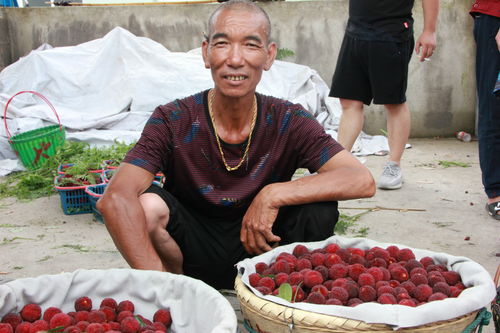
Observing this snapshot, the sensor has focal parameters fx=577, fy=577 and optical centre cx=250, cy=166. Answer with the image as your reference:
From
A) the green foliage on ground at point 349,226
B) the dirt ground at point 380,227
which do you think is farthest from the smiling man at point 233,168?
the green foliage on ground at point 349,226

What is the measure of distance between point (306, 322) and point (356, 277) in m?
0.36

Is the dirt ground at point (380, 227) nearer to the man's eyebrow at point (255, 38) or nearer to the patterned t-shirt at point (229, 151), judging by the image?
the patterned t-shirt at point (229, 151)

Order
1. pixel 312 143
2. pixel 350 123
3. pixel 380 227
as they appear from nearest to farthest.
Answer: pixel 312 143
pixel 380 227
pixel 350 123

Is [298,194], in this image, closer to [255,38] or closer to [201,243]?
[201,243]

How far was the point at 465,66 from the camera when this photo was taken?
6.29 meters

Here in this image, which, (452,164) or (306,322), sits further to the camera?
(452,164)

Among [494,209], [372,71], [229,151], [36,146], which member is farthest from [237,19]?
[36,146]

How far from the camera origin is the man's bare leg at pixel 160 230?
2021 mm

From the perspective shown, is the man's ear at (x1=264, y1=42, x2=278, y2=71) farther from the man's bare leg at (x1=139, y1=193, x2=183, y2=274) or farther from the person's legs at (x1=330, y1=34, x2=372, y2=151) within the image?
the person's legs at (x1=330, y1=34, x2=372, y2=151)

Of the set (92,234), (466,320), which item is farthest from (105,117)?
(466,320)

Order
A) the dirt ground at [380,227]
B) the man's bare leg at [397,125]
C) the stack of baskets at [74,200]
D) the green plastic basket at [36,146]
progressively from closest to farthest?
the dirt ground at [380,227] → the stack of baskets at [74,200] → the man's bare leg at [397,125] → the green plastic basket at [36,146]

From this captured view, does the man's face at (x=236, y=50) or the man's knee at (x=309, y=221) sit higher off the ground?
the man's face at (x=236, y=50)

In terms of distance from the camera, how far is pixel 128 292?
1.78m

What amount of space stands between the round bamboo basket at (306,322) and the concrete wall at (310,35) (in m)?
5.13
